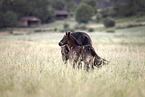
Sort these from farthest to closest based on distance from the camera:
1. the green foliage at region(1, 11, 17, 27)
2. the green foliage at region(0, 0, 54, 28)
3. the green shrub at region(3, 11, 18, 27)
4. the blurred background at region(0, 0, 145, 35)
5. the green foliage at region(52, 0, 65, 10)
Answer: the green foliage at region(52, 0, 65, 10) → the blurred background at region(0, 0, 145, 35) → the green foliage at region(0, 0, 54, 28) → the green shrub at region(3, 11, 18, 27) → the green foliage at region(1, 11, 17, 27)

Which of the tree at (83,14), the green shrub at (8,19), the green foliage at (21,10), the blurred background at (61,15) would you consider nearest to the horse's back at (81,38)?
the green foliage at (21,10)

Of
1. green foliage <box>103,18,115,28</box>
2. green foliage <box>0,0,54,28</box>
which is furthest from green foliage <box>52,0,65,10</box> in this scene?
green foliage <box>103,18,115,28</box>

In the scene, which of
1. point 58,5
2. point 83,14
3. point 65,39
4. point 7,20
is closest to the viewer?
point 65,39

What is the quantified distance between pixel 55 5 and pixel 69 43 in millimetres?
112011

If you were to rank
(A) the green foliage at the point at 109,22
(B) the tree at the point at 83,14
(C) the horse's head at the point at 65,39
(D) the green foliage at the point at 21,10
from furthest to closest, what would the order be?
(B) the tree at the point at 83,14, (A) the green foliage at the point at 109,22, (D) the green foliage at the point at 21,10, (C) the horse's head at the point at 65,39

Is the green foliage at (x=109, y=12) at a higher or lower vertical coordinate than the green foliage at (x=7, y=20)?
higher

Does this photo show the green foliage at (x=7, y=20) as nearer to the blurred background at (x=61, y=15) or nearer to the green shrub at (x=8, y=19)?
the green shrub at (x=8, y=19)

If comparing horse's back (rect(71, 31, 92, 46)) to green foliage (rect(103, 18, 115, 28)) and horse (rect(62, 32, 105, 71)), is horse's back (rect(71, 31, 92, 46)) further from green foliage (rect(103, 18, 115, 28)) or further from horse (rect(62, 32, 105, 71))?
green foliage (rect(103, 18, 115, 28))

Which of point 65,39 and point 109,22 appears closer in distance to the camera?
point 65,39

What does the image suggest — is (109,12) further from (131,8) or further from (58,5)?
(58,5)

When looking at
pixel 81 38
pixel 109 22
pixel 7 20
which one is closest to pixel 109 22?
pixel 109 22

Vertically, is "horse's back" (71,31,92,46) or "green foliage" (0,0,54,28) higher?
"green foliage" (0,0,54,28)

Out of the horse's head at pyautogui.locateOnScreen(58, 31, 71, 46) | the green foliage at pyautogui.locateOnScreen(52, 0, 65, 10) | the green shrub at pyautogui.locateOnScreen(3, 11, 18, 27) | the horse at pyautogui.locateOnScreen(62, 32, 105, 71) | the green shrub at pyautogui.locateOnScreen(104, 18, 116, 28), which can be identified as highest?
the green foliage at pyautogui.locateOnScreen(52, 0, 65, 10)

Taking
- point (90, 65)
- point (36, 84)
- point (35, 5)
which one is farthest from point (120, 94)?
point (35, 5)
